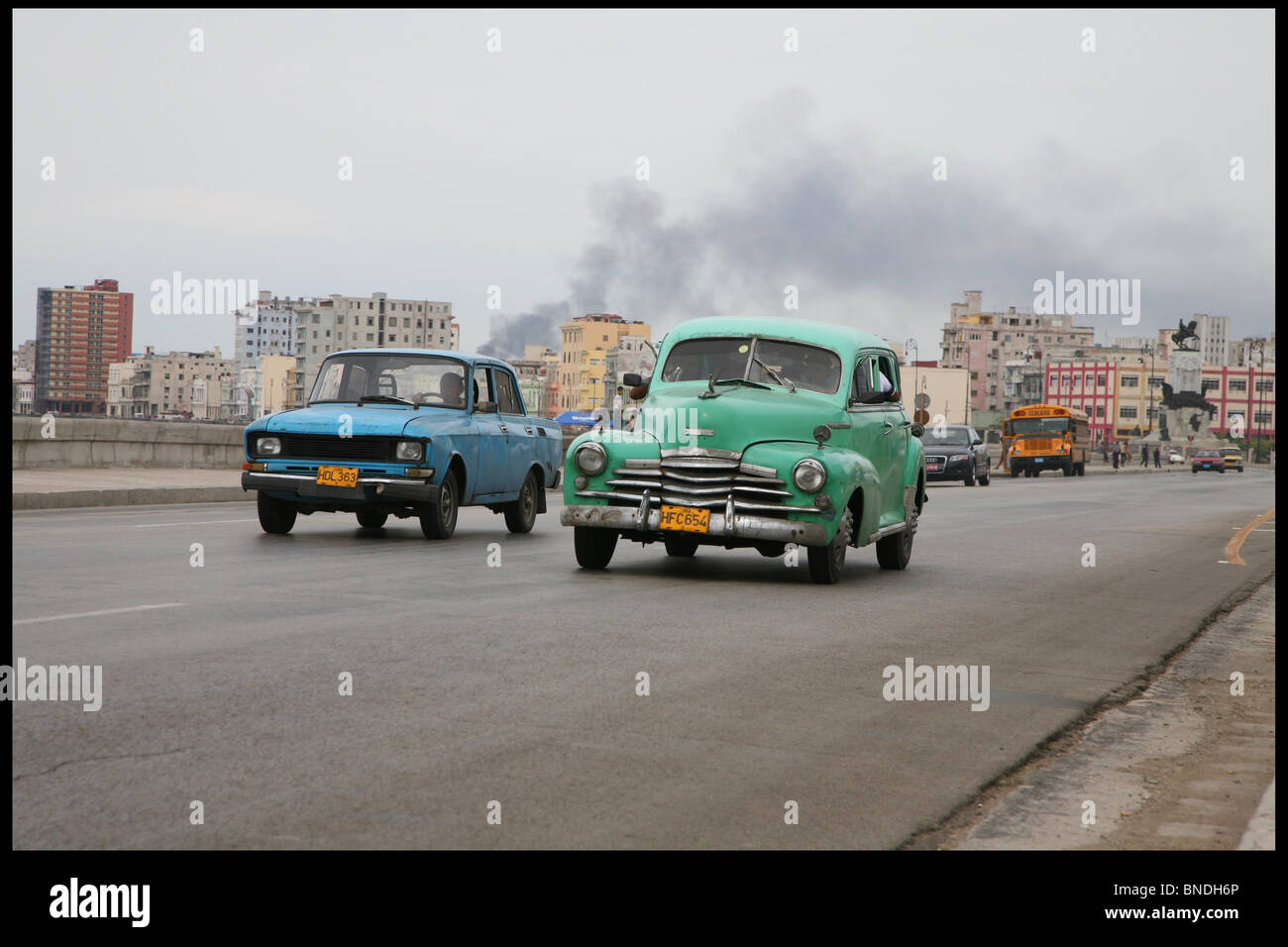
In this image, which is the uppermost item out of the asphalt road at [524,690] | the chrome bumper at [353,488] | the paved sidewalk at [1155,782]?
the chrome bumper at [353,488]

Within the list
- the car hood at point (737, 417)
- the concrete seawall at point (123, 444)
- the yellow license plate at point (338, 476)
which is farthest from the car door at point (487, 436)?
the concrete seawall at point (123, 444)

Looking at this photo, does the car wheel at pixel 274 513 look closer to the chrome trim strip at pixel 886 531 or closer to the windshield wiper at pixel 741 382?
the windshield wiper at pixel 741 382

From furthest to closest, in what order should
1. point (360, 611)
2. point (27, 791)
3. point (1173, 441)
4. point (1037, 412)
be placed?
1. point (1173, 441)
2. point (1037, 412)
3. point (360, 611)
4. point (27, 791)

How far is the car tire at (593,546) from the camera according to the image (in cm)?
1240

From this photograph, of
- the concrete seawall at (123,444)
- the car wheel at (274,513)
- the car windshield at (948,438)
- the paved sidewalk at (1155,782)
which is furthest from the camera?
the car windshield at (948,438)

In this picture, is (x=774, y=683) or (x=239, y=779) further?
(x=774, y=683)

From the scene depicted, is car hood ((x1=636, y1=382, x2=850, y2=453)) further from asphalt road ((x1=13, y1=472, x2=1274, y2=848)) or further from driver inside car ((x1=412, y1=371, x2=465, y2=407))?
driver inside car ((x1=412, y1=371, x2=465, y2=407))

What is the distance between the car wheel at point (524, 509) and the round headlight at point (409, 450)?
8.32ft

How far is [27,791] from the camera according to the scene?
4625 mm

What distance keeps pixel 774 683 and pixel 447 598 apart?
11.2 ft

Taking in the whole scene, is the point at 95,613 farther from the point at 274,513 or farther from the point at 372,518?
the point at 372,518
